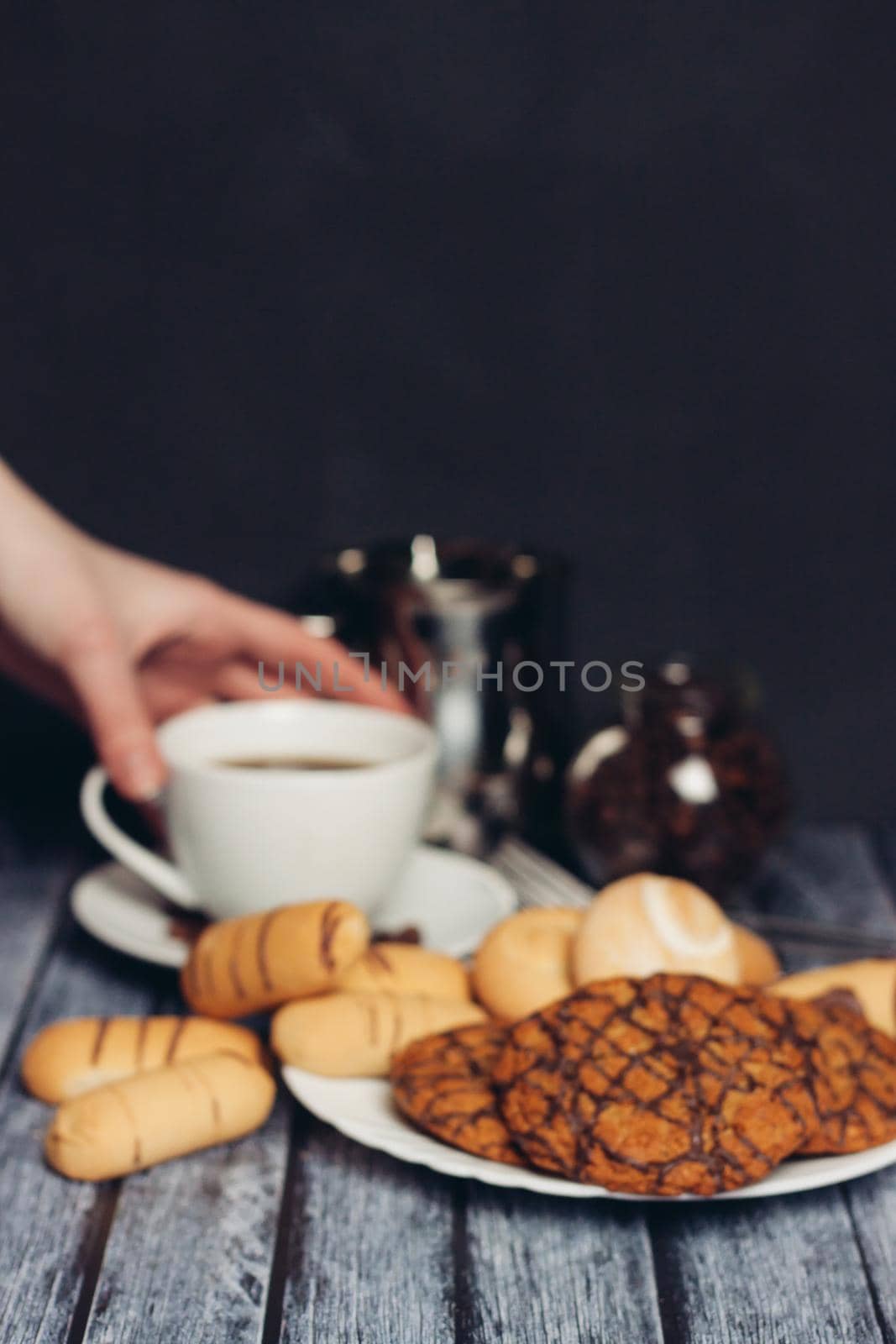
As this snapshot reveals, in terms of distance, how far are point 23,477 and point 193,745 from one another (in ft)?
1.59

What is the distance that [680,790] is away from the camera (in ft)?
3.93

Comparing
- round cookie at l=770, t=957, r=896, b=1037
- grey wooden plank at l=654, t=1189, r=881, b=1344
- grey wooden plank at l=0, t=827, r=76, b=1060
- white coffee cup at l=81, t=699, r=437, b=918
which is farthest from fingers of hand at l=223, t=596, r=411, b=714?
grey wooden plank at l=654, t=1189, r=881, b=1344

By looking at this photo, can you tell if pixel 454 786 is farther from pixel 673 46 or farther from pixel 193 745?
pixel 673 46

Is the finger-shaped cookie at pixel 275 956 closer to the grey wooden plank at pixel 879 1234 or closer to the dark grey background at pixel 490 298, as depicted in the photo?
the grey wooden plank at pixel 879 1234

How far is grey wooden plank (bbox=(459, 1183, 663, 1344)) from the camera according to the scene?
697 mm

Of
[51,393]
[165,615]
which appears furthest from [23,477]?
[165,615]

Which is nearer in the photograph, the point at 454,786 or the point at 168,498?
the point at 454,786

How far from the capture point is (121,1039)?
899 millimetres

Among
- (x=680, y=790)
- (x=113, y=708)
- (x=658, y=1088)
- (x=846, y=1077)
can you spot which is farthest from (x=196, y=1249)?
(x=680, y=790)

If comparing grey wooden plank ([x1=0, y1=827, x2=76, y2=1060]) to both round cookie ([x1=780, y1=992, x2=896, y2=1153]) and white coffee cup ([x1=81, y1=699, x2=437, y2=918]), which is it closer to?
white coffee cup ([x1=81, y1=699, x2=437, y2=918])

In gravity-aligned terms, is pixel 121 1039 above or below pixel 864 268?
below

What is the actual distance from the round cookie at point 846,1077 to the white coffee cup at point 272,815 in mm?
333

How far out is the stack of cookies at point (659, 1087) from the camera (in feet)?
2.39

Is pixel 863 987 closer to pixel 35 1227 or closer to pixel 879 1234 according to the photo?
pixel 879 1234
